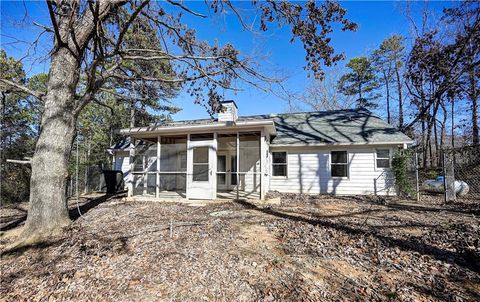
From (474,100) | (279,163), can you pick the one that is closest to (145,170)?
(279,163)

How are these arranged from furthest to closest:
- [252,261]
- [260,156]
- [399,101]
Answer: [399,101], [260,156], [252,261]

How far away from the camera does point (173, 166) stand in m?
8.84

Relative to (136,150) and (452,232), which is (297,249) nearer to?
(452,232)

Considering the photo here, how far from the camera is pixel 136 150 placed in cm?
920

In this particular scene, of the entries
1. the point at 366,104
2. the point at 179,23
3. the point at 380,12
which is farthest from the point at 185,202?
the point at 366,104

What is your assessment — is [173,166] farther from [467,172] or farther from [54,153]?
[467,172]

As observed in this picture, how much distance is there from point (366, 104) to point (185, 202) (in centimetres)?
2152

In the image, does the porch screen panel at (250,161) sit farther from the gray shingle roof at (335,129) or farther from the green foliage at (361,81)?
the green foliage at (361,81)

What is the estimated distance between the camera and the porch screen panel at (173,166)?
346 inches

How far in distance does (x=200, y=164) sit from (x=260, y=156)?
2217 mm

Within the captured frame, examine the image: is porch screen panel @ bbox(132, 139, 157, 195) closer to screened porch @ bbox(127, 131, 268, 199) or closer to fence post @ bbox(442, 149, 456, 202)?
screened porch @ bbox(127, 131, 268, 199)

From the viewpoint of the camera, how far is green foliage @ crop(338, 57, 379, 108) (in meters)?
22.3

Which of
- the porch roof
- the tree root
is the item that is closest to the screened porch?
the porch roof

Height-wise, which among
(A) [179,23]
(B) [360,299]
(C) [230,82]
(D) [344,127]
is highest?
(A) [179,23]
